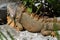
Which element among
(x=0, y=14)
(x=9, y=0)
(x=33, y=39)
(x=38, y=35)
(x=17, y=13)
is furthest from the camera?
(x=9, y=0)

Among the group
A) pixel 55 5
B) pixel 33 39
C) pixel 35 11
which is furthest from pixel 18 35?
pixel 55 5

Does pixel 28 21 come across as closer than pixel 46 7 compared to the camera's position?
Yes

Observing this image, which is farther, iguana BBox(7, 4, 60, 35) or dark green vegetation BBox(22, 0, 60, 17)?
A: dark green vegetation BBox(22, 0, 60, 17)

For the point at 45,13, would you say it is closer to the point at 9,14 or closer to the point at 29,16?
the point at 29,16

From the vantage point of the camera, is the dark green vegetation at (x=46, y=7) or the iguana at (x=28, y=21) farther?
the dark green vegetation at (x=46, y=7)

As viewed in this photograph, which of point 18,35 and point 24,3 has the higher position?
point 24,3

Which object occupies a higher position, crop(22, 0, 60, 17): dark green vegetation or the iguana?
crop(22, 0, 60, 17): dark green vegetation

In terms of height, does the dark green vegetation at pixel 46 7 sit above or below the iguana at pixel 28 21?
above

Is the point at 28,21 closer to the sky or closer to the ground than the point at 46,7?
closer to the ground
